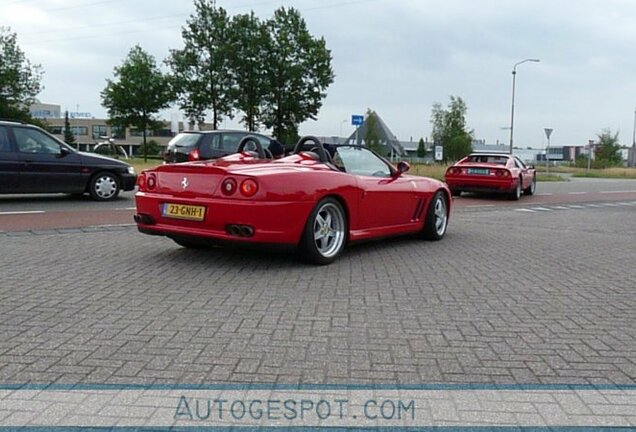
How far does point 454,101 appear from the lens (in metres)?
60.8

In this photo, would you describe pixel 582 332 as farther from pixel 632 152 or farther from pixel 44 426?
pixel 632 152

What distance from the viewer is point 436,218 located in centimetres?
841

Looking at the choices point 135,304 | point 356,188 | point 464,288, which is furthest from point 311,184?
point 135,304

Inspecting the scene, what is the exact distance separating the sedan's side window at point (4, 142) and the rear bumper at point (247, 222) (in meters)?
6.98

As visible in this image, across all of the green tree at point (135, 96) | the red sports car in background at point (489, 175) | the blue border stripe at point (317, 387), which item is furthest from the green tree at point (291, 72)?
the blue border stripe at point (317, 387)

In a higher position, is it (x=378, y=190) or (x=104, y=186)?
(x=378, y=190)

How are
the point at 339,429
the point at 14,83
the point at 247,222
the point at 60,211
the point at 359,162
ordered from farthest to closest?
the point at 14,83 < the point at 60,211 < the point at 359,162 < the point at 247,222 < the point at 339,429

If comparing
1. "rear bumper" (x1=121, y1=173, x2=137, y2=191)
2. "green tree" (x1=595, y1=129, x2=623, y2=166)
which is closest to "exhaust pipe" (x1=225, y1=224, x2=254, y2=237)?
"rear bumper" (x1=121, y1=173, x2=137, y2=191)

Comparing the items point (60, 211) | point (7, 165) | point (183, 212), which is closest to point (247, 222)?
point (183, 212)

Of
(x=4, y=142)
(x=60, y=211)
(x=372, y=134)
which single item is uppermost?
(x=372, y=134)

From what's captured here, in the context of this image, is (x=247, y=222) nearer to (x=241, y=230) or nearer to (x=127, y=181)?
(x=241, y=230)

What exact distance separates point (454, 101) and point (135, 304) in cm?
5937

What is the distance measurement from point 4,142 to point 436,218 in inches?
324

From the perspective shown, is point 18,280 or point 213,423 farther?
point 18,280
